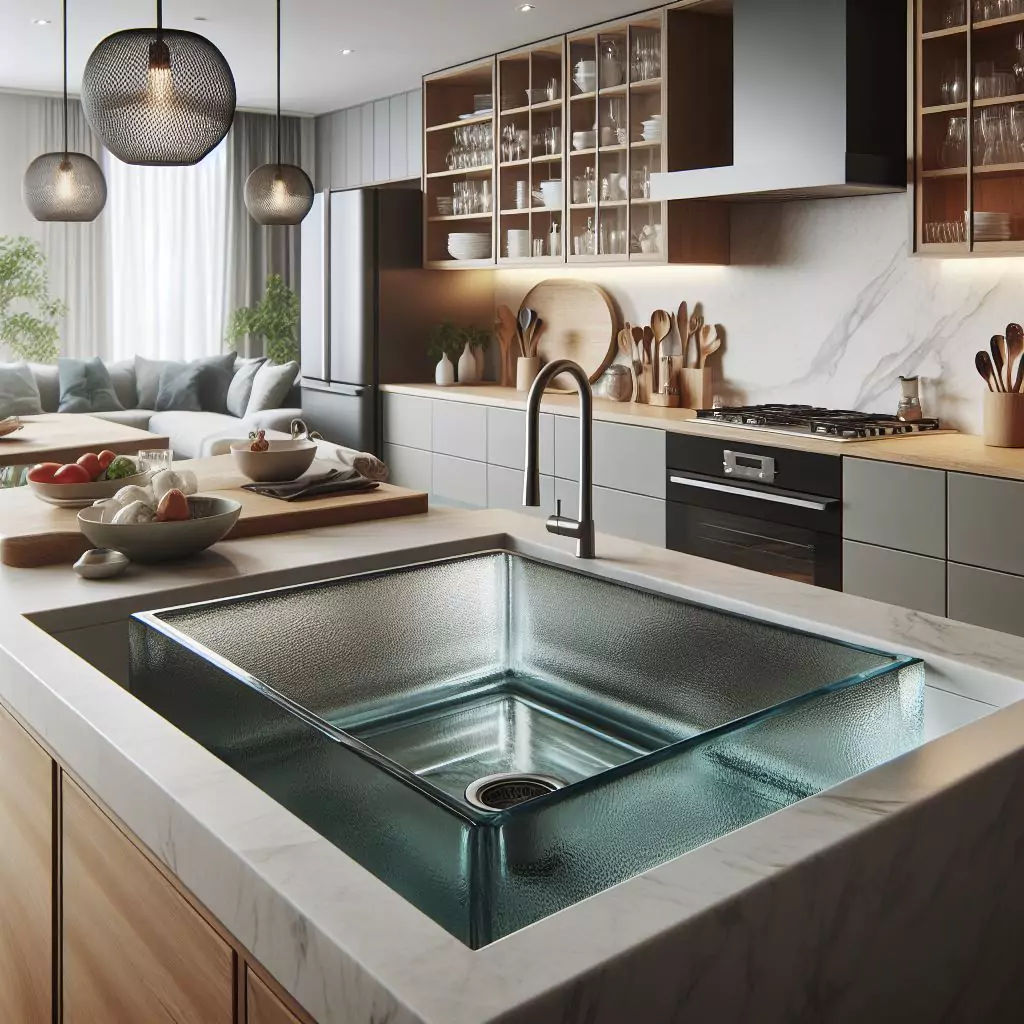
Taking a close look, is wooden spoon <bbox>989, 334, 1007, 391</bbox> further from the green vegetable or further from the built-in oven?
the green vegetable

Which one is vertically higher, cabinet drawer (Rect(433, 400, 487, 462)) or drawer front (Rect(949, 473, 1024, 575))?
cabinet drawer (Rect(433, 400, 487, 462))

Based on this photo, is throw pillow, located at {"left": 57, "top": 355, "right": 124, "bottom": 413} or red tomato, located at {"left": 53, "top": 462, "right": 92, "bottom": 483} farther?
throw pillow, located at {"left": 57, "top": 355, "right": 124, "bottom": 413}

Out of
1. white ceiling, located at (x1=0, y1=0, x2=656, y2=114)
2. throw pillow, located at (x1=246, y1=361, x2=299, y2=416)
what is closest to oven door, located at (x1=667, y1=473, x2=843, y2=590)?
white ceiling, located at (x1=0, y1=0, x2=656, y2=114)

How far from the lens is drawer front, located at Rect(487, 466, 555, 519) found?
5199 mm

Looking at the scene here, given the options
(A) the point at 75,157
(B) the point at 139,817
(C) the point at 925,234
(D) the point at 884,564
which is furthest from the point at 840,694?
(A) the point at 75,157

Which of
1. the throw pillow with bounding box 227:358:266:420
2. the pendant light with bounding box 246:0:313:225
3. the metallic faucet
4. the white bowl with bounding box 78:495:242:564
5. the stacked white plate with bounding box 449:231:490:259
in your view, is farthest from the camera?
the throw pillow with bounding box 227:358:266:420

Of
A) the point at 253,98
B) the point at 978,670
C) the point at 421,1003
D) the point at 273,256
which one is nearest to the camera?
the point at 421,1003

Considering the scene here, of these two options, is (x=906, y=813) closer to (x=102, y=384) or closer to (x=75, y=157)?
(x=75, y=157)

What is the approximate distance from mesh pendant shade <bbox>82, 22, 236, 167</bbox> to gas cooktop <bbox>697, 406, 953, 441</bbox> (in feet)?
7.78

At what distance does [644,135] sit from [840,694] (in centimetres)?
401

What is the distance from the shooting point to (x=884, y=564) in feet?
12.1

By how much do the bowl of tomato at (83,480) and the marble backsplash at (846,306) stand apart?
2.69 m

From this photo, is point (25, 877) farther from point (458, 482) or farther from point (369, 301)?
point (369, 301)

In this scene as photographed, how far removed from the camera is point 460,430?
18.8ft
